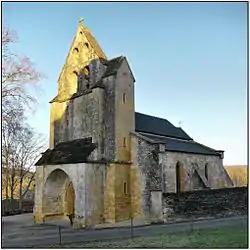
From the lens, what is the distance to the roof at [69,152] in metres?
24.7

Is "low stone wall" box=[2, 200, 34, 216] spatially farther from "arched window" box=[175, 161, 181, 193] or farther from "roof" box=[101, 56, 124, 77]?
"roof" box=[101, 56, 124, 77]

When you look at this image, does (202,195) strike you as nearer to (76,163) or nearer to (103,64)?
(76,163)

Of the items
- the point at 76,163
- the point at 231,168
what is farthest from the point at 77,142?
the point at 231,168

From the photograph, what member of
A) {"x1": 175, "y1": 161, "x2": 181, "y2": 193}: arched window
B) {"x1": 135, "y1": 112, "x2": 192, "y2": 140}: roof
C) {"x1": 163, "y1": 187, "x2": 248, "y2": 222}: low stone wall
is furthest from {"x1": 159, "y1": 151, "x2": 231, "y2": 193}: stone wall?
{"x1": 135, "y1": 112, "x2": 192, "y2": 140}: roof

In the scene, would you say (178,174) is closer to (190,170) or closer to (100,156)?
(190,170)

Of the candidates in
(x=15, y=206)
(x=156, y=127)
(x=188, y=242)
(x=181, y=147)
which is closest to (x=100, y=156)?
(x=181, y=147)

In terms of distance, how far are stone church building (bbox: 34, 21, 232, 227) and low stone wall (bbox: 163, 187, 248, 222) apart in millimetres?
744

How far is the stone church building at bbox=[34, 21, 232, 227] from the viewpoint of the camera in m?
24.3

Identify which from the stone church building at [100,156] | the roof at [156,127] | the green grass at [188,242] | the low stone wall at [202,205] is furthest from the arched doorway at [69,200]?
the green grass at [188,242]

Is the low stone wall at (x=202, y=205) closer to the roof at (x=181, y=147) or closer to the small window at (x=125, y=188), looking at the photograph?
the small window at (x=125, y=188)

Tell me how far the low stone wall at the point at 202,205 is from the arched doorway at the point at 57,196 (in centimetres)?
855

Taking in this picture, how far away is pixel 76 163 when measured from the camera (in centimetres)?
2411

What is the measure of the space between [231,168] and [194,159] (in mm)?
48807

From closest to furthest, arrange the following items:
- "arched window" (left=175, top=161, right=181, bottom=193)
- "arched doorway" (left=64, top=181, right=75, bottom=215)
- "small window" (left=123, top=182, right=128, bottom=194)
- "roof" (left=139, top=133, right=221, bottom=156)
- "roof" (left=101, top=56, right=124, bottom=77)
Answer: "small window" (left=123, top=182, right=128, bottom=194) < "roof" (left=101, top=56, right=124, bottom=77) < "arched doorway" (left=64, top=181, right=75, bottom=215) < "arched window" (left=175, top=161, right=181, bottom=193) < "roof" (left=139, top=133, right=221, bottom=156)
